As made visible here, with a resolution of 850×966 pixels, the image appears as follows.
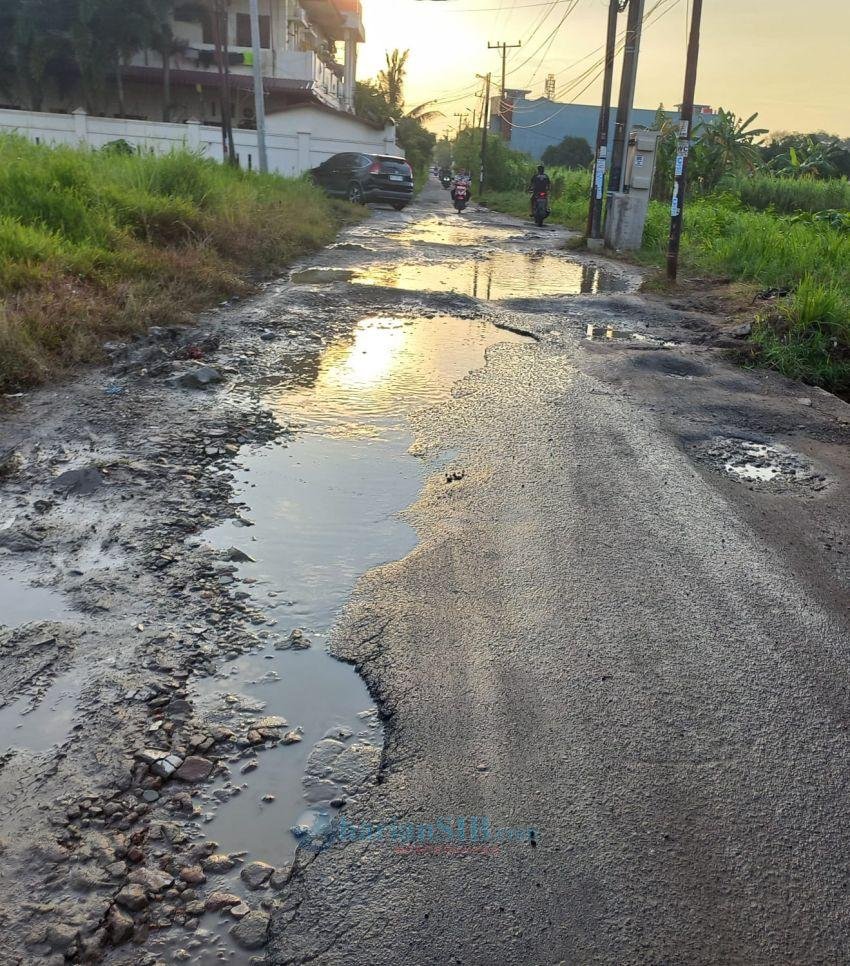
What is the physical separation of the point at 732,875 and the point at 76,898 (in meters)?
1.69

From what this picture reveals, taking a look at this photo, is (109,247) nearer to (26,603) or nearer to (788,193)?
(26,603)

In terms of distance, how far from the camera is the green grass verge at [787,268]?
816 cm

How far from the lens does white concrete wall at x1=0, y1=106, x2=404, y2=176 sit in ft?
99.6

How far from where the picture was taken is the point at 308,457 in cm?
536

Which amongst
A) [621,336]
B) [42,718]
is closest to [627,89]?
[621,336]

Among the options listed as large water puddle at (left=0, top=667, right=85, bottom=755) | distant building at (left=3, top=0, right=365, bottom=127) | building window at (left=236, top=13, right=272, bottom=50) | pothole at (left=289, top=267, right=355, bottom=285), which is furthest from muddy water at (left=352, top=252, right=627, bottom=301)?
building window at (left=236, top=13, right=272, bottom=50)

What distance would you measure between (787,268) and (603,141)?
9369mm

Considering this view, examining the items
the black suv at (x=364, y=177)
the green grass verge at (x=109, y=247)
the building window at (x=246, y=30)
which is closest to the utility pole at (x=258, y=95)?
the black suv at (x=364, y=177)

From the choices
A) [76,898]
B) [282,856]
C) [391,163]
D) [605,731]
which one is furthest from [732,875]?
[391,163]

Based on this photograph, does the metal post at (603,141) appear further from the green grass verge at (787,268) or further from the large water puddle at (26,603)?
the large water puddle at (26,603)

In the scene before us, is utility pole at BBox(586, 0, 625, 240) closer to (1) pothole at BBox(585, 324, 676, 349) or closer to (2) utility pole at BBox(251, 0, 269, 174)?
(2) utility pole at BBox(251, 0, 269, 174)

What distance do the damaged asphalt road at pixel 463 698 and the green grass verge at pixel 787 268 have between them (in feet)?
7.33

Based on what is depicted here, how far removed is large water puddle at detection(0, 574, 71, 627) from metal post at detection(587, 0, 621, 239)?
18485 mm

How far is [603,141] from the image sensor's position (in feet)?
67.0
